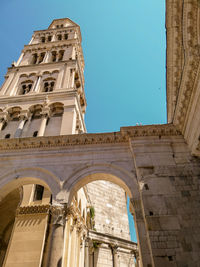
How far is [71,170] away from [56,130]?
6172mm

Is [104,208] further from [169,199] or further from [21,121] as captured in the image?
[169,199]

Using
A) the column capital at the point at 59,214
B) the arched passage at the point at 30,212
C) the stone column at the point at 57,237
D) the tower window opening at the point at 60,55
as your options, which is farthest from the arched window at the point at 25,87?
the stone column at the point at 57,237

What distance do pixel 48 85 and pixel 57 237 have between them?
15.3 metres

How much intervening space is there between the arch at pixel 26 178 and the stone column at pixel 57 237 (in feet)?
4.45

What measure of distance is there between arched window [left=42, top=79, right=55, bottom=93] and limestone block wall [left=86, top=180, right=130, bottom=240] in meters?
9.80

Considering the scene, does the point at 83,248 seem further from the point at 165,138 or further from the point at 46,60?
the point at 46,60

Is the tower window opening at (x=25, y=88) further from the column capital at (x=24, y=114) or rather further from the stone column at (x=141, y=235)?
the stone column at (x=141, y=235)

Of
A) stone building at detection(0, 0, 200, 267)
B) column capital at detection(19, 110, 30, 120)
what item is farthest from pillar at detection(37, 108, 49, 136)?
stone building at detection(0, 0, 200, 267)

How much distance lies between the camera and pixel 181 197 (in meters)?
7.99

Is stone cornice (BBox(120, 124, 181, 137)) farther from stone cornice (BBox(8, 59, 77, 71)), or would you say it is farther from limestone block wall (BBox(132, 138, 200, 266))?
stone cornice (BBox(8, 59, 77, 71))

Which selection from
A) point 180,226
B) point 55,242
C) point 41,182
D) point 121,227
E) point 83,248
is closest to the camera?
point 180,226

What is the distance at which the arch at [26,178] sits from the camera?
9579 millimetres

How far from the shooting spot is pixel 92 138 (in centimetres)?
1079

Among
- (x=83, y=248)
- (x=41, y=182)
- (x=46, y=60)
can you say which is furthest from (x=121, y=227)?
(x=46, y=60)
